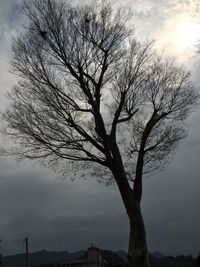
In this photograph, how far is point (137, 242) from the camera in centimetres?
1884

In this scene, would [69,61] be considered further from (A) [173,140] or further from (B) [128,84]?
(A) [173,140]

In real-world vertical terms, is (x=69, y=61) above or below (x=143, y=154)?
above

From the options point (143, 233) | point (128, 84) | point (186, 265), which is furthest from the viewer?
point (186, 265)

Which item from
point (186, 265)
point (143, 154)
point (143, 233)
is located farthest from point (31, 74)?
point (186, 265)

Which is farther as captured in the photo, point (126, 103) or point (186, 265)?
point (186, 265)

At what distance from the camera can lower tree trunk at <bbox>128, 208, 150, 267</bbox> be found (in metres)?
18.7

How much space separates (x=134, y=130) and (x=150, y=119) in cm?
133

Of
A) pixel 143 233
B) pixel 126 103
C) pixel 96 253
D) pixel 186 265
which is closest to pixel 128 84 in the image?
pixel 126 103

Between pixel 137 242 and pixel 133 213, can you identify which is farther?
pixel 133 213

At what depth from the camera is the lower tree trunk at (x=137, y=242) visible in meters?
18.7

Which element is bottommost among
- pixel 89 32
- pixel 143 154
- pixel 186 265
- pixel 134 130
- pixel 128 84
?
pixel 186 265

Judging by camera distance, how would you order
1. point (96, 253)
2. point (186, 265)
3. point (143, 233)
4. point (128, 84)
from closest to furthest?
point (143, 233) < point (128, 84) < point (186, 265) < point (96, 253)

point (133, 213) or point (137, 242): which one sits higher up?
point (133, 213)

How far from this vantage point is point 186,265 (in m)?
31.4
